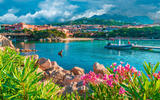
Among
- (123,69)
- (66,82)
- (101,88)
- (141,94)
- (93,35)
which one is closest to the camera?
(141,94)

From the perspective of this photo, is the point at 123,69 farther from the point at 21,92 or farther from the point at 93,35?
the point at 93,35

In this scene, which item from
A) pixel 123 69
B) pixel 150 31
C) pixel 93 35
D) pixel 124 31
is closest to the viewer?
pixel 123 69

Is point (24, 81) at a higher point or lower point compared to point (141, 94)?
higher

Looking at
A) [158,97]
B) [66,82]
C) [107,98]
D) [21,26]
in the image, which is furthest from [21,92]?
[21,26]

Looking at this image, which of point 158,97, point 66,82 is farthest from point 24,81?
point 66,82

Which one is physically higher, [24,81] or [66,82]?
[24,81]

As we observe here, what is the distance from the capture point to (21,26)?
114m

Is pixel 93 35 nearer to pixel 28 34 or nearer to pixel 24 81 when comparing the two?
pixel 28 34

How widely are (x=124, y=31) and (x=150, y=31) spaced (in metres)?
13.7

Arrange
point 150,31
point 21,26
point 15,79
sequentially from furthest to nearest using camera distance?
point 21,26
point 150,31
point 15,79

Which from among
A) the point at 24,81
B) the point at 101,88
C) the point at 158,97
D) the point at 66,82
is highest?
the point at 24,81

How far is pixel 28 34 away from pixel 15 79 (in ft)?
312

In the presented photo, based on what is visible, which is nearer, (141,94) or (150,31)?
(141,94)

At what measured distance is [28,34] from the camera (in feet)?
299
